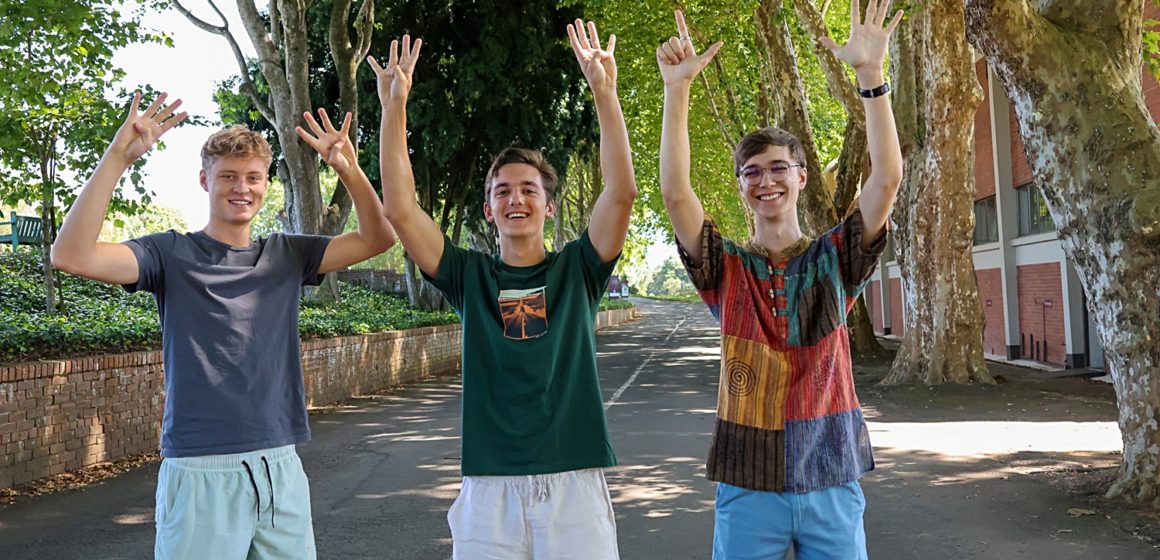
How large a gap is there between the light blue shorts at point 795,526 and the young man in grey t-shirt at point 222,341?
52.9 inches

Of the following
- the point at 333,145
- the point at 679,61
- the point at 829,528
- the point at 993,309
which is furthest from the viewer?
the point at 993,309

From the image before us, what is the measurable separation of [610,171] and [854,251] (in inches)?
31.4

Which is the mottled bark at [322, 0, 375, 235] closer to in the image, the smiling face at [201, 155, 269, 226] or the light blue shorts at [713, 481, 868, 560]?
the smiling face at [201, 155, 269, 226]

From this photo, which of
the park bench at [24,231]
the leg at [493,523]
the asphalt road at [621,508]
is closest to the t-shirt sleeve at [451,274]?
the leg at [493,523]

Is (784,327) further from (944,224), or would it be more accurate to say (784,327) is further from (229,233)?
(944,224)

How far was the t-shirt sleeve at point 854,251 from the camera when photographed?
3275 millimetres

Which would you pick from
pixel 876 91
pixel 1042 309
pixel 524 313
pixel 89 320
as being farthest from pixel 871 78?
pixel 1042 309

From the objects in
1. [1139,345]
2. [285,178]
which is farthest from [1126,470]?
[285,178]

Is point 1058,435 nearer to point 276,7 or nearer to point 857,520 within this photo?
point 857,520

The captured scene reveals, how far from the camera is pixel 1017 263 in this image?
2267 centimetres

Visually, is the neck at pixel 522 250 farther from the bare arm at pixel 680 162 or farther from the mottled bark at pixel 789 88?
the mottled bark at pixel 789 88

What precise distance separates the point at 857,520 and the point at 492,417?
1102mm

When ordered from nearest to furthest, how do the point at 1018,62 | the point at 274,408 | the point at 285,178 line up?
1. the point at 274,408
2. the point at 1018,62
3. the point at 285,178

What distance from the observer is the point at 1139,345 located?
24.0ft
